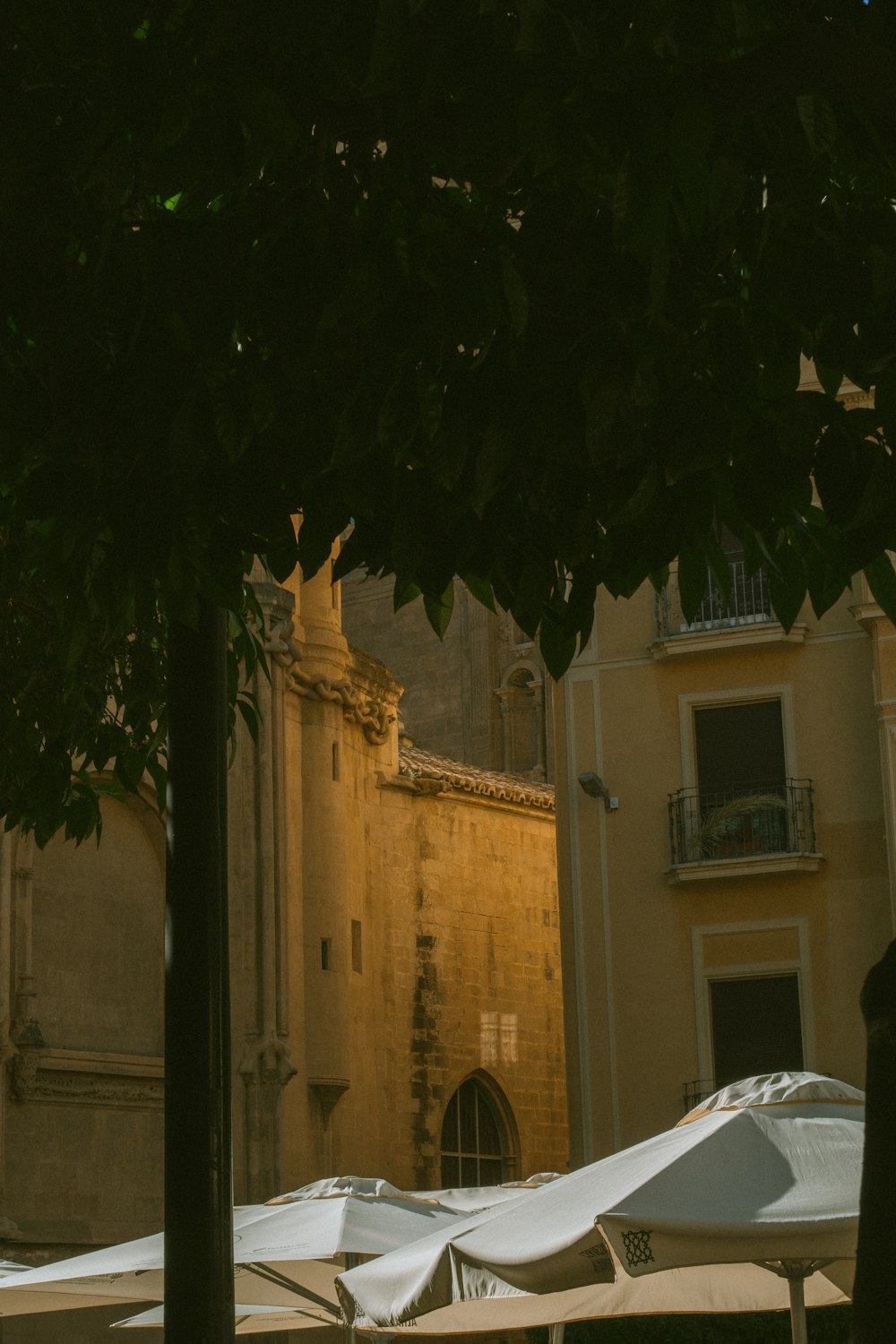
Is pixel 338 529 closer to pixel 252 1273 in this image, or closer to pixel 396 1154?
pixel 252 1273

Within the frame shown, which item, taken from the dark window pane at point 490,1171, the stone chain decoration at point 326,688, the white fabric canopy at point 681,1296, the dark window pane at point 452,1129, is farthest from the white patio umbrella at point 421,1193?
the dark window pane at point 490,1171

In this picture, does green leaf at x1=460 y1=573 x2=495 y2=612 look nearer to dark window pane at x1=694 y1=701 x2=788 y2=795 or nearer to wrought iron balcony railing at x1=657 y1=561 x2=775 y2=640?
dark window pane at x1=694 y1=701 x2=788 y2=795

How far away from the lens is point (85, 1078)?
22.6 metres

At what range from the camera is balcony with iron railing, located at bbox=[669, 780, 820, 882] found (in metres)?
20.9

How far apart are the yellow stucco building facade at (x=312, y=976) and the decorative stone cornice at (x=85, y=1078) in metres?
0.03

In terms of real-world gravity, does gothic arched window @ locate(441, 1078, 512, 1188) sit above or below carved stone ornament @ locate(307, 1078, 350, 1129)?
below

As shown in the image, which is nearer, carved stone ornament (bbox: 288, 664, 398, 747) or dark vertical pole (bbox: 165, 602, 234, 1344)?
dark vertical pole (bbox: 165, 602, 234, 1344)

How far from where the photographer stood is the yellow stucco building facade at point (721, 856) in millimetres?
20812

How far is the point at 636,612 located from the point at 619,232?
20.0 m

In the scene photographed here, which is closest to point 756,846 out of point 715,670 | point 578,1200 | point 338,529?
point 715,670

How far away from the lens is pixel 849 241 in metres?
3.41

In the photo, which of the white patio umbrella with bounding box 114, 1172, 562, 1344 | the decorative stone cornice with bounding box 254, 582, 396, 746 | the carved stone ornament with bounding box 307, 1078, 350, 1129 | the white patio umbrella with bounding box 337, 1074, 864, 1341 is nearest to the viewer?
the white patio umbrella with bounding box 337, 1074, 864, 1341

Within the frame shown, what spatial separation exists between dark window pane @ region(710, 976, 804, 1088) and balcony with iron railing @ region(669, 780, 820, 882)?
137cm

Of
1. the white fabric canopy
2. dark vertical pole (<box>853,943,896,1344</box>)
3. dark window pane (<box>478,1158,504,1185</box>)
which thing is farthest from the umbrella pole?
dark window pane (<box>478,1158,504,1185</box>)
